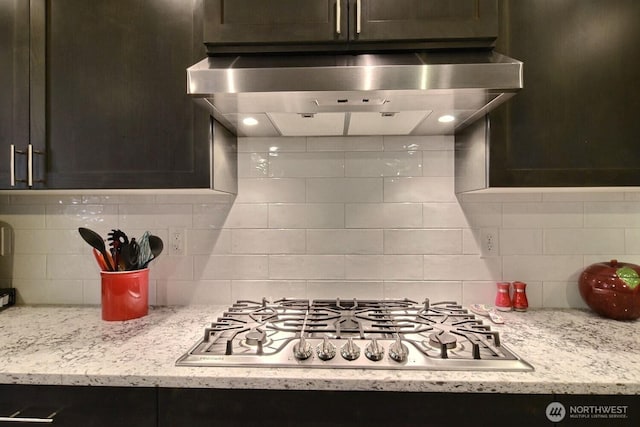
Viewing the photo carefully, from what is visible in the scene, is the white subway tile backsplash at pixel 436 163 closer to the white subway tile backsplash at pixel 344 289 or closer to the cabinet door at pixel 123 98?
the white subway tile backsplash at pixel 344 289

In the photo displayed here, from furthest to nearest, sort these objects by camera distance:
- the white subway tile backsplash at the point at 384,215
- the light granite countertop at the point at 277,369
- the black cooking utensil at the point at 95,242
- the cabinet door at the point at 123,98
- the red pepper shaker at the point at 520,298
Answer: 1. the white subway tile backsplash at the point at 384,215
2. the red pepper shaker at the point at 520,298
3. the black cooking utensil at the point at 95,242
4. the cabinet door at the point at 123,98
5. the light granite countertop at the point at 277,369

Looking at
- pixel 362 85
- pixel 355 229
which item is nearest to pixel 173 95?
pixel 362 85

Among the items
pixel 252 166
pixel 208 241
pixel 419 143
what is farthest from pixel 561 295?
pixel 208 241

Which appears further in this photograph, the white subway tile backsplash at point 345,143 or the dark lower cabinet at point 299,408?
the white subway tile backsplash at point 345,143

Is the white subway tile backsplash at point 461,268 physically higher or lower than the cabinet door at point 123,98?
lower

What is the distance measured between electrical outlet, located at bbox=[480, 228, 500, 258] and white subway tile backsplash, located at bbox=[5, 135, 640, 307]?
0.07 feet

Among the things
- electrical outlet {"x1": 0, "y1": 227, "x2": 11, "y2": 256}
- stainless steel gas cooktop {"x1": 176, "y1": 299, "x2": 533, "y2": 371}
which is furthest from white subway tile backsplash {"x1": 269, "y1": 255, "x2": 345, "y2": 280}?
electrical outlet {"x1": 0, "y1": 227, "x2": 11, "y2": 256}

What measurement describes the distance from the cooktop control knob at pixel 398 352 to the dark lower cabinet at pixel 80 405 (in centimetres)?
63

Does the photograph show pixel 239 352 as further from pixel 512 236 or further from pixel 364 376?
pixel 512 236

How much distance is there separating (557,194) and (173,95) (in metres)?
1.58

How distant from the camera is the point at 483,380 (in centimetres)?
85

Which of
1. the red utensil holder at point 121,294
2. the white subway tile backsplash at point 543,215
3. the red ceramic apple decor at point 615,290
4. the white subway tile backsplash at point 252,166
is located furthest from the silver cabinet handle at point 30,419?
the red ceramic apple decor at point 615,290

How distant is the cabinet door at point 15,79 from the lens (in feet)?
3.98

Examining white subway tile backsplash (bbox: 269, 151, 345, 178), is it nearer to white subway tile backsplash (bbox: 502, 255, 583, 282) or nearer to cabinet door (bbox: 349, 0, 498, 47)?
cabinet door (bbox: 349, 0, 498, 47)
